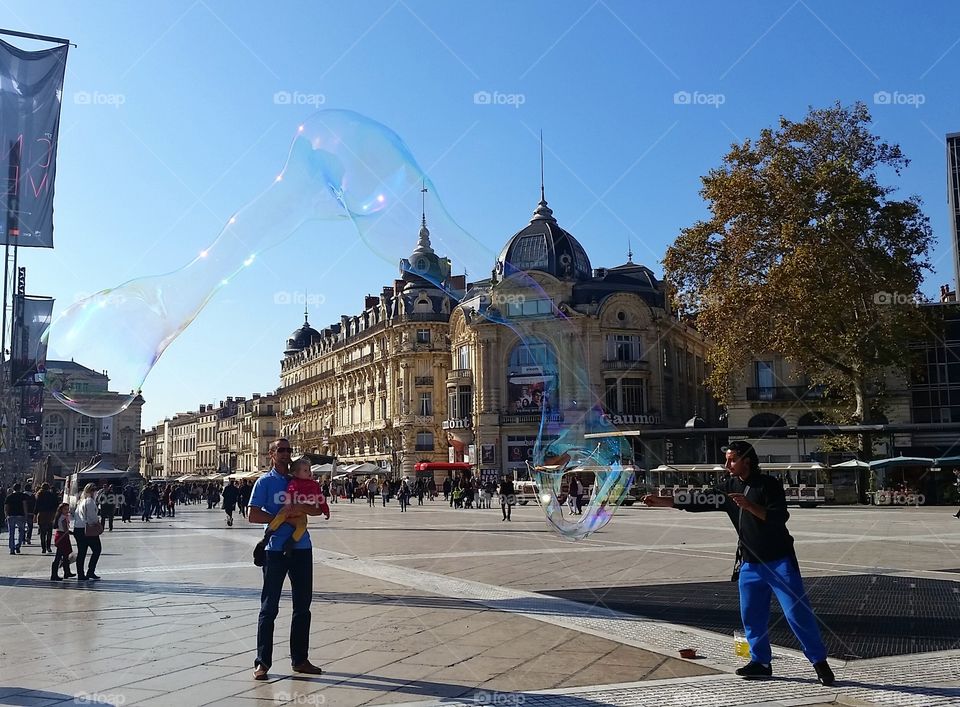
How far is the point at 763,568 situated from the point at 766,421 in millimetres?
51951

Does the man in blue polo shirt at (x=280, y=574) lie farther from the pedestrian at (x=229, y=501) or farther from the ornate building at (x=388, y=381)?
the ornate building at (x=388, y=381)

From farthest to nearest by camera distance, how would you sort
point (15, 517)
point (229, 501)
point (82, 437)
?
point (82, 437), point (229, 501), point (15, 517)

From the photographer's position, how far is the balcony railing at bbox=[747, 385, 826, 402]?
55719 millimetres

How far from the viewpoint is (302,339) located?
12188 cm

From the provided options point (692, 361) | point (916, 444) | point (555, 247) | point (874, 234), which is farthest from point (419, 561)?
point (692, 361)

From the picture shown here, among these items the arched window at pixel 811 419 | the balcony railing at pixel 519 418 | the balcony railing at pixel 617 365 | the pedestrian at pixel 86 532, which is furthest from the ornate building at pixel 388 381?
the pedestrian at pixel 86 532

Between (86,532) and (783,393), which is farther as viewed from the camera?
(783,393)

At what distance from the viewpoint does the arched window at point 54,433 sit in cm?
11294

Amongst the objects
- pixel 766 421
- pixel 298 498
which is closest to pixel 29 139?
pixel 298 498

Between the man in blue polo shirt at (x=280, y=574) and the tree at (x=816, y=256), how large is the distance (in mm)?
36252

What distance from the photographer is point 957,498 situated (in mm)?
42156

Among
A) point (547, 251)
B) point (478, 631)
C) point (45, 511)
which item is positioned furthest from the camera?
point (547, 251)

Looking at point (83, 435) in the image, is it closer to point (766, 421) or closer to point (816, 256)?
point (766, 421)

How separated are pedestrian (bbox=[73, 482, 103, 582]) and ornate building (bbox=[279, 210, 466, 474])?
48.9 meters
